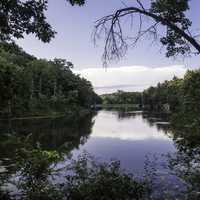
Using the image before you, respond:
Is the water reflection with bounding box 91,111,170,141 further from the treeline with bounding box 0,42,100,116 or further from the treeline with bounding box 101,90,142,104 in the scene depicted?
the treeline with bounding box 101,90,142,104

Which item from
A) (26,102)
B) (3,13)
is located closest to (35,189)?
(3,13)

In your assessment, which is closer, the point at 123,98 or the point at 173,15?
the point at 173,15

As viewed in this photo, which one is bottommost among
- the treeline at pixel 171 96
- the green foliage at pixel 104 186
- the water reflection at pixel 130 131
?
the water reflection at pixel 130 131

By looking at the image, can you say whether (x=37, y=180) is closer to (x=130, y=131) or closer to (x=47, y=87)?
(x=130, y=131)

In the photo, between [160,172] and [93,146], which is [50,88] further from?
[160,172]

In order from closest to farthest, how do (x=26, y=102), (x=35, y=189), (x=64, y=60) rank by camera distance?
(x=35, y=189), (x=26, y=102), (x=64, y=60)

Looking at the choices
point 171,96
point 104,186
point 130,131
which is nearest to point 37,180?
point 104,186

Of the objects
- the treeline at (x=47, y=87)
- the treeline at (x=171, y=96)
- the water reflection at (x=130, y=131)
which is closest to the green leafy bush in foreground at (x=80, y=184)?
the treeline at (x=171, y=96)

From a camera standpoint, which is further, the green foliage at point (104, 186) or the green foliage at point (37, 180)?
the green foliage at point (37, 180)

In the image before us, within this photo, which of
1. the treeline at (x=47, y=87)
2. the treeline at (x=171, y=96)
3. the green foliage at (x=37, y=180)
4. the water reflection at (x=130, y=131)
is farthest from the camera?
the treeline at (x=47, y=87)

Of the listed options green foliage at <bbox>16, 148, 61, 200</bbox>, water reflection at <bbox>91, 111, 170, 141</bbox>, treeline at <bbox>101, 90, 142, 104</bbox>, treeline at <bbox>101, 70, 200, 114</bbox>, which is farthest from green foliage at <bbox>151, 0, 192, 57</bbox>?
treeline at <bbox>101, 90, 142, 104</bbox>

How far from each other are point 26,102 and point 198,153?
5295cm

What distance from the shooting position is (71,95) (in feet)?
243

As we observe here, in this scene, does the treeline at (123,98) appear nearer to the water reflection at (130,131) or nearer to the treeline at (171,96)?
the treeline at (171,96)
